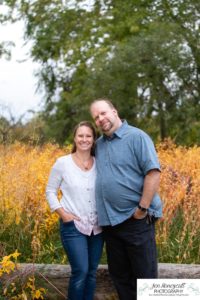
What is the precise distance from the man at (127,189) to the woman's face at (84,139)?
0.08m

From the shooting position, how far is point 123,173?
410cm

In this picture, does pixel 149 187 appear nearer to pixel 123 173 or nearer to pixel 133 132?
pixel 123 173

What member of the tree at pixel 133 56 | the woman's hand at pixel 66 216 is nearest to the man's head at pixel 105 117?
the woman's hand at pixel 66 216

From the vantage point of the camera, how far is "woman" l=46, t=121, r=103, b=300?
4238 millimetres

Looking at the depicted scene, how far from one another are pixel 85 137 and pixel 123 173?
0.40 m

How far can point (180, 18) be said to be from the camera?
19.2 metres

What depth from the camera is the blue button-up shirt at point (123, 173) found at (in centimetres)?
409

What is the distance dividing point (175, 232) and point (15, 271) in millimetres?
1778

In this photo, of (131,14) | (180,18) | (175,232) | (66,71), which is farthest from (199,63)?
(175,232)

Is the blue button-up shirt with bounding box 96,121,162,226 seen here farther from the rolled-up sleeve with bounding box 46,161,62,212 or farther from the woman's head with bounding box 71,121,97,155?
the rolled-up sleeve with bounding box 46,161,62,212

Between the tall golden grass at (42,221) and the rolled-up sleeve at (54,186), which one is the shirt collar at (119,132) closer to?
the rolled-up sleeve at (54,186)

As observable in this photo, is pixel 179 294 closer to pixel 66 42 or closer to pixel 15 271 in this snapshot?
pixel 15 271
